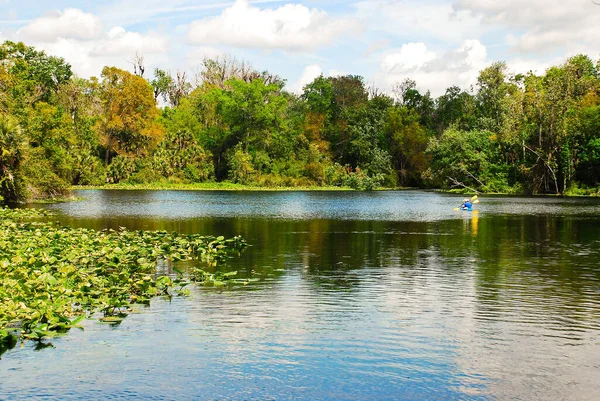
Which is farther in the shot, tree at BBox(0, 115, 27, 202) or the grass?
the grass

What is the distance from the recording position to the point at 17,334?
1321 centimetres

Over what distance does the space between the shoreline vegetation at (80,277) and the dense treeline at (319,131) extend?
35.6 metres

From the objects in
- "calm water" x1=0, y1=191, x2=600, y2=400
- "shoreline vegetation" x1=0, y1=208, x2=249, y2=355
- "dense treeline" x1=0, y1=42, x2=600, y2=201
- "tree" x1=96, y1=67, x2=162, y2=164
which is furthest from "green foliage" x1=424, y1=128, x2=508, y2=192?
"shoreline vegetation" x1=0, y1=208, x2=249, y2=355

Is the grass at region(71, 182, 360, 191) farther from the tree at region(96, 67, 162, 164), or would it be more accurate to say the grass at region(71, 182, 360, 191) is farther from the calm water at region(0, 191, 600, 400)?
the calm water at region(0, 191, 600, 400)

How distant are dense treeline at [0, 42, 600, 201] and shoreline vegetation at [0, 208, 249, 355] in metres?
35.6

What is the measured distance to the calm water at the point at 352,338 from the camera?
1052 cm

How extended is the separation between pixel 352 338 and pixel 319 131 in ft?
348

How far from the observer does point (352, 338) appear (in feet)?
43.5

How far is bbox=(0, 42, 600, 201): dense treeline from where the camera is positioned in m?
79.6

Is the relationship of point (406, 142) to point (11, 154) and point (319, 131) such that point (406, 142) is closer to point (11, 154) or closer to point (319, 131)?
point (319, 131)

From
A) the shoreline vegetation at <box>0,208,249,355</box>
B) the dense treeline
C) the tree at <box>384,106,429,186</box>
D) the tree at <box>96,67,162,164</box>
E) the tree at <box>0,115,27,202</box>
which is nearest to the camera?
the shoreline vegetation at <box>0,208,249,355</box>

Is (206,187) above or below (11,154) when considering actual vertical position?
below

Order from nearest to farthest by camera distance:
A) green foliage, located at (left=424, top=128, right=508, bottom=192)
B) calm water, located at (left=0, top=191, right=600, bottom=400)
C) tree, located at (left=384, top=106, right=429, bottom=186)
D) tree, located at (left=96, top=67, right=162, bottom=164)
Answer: calm water, located at (left=0, top=191, right=600, bottom=400)
green foliage, located at (left=424, top=128, right=508, bottom=192)
tree, located at (left=96, top=67, right=162, bottom=164)
tree, located at (left=384, top=106, right=429, bottom=186)

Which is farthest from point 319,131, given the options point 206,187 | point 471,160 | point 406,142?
point 471,160
